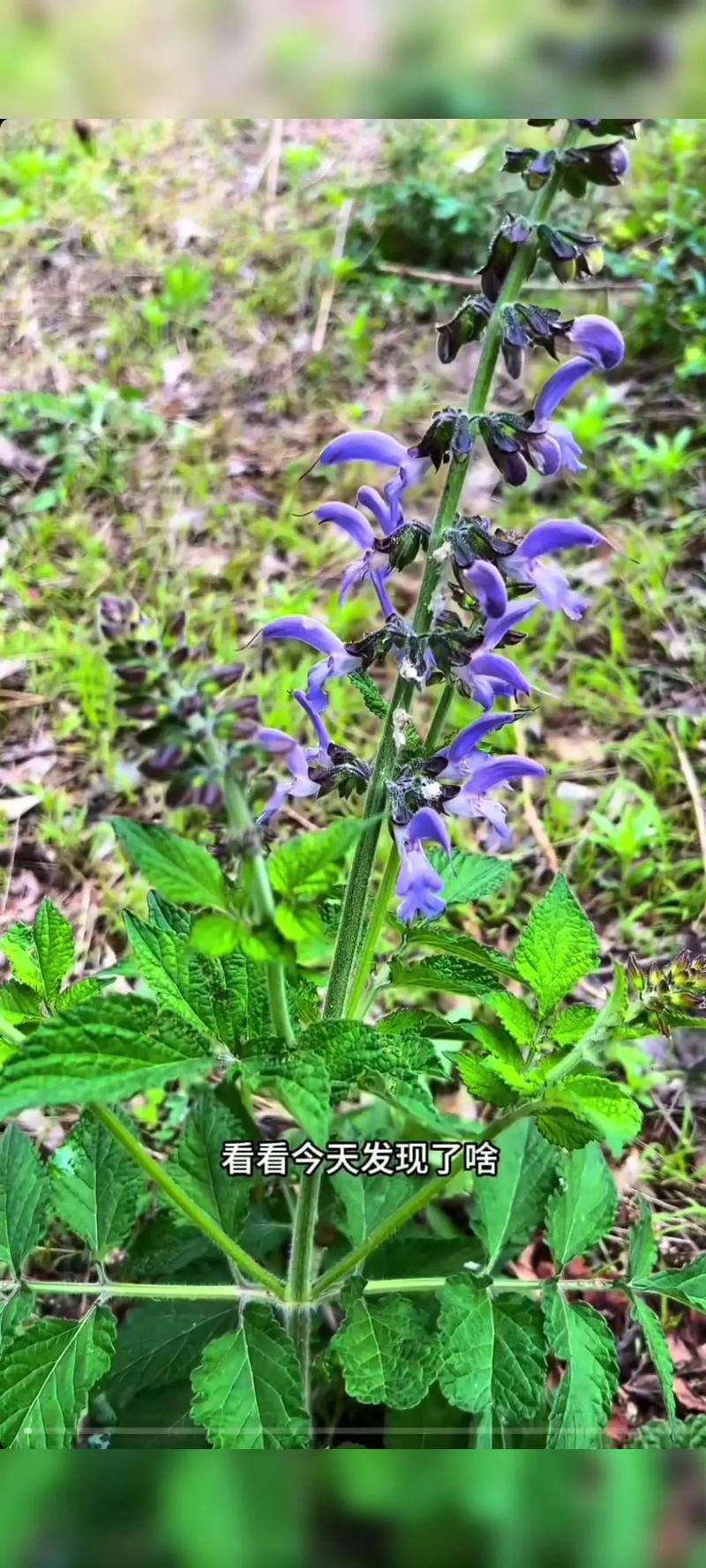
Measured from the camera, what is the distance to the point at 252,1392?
793 millimetres

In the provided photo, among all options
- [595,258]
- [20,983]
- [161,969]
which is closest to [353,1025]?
[161,969]

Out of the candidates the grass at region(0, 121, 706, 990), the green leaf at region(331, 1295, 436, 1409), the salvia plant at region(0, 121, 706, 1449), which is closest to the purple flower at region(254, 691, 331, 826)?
the salvia plant at region(0, 121, 706, 1449)

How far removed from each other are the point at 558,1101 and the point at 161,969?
1.01 feet

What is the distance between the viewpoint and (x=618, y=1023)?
0.78 m

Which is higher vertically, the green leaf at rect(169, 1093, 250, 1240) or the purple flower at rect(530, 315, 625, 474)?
the purple flower at rect(530, 315, 625, 474)

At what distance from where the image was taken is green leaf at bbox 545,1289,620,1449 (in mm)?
823

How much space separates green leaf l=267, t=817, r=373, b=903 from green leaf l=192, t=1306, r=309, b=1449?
0.40 meters

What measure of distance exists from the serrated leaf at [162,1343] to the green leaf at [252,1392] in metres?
0.15

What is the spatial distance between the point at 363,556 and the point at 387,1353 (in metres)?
0.64

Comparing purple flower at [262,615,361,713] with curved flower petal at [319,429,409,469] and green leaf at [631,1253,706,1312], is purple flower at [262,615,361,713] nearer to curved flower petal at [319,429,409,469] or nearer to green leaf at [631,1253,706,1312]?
curved flower petal at [319,429,409,469]

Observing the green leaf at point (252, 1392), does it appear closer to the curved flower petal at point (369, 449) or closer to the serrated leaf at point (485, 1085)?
the serrated leaf at point (485, 1085)

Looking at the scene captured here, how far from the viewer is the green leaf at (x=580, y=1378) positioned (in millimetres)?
823

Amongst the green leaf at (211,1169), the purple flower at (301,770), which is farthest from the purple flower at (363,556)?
the green leaf at (211,1169)

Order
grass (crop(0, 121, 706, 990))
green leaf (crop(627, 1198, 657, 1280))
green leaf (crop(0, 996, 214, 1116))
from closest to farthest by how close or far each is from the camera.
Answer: green leaf (crop(0, 996, 214, 1116)), green leaf (crop(627, 1198, 657, 1280)), grass (crop(0, 121, 706, 990))
